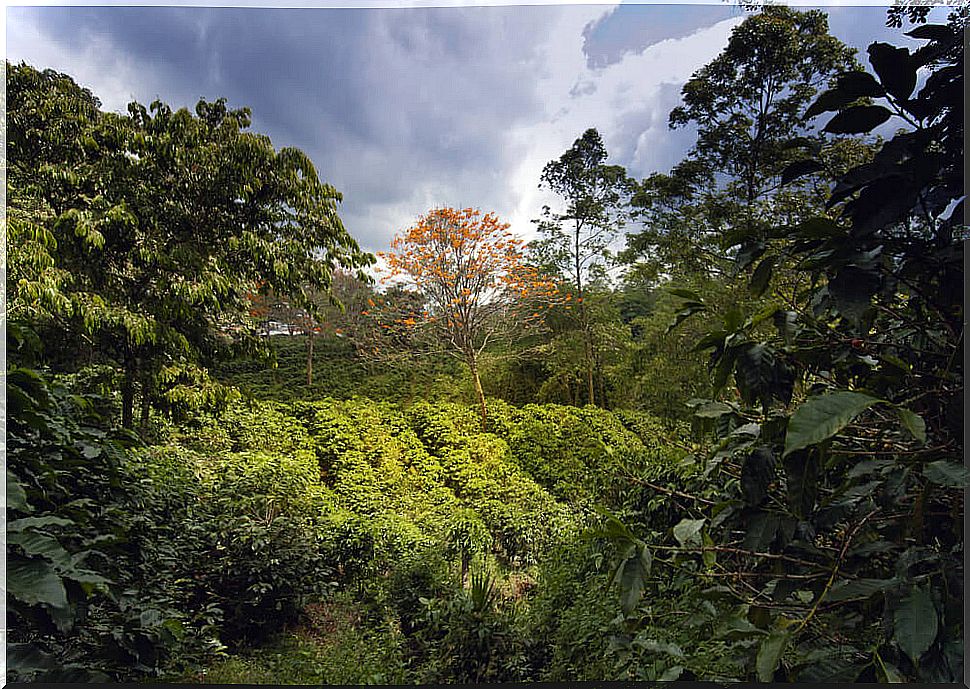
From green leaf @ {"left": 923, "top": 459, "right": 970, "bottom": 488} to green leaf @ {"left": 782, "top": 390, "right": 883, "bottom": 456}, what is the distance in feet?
0.46

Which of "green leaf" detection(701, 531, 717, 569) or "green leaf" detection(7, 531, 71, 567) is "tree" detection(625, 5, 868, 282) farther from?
"green leaf" detection(7, 531, 71, 567)

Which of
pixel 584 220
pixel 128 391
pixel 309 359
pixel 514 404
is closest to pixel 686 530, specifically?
pixel 128 391

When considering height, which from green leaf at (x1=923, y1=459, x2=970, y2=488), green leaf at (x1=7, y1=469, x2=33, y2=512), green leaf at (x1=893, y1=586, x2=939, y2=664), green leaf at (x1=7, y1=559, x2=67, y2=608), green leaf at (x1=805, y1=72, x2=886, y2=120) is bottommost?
green leaf at (x1=893, y1=586, x2=939, y2=664)

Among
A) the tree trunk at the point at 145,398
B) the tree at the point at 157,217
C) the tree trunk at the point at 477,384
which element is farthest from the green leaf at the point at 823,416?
the tree trunk at the point at 477,384

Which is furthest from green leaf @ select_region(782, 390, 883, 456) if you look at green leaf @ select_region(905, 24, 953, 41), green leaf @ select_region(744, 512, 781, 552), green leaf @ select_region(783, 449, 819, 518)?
green leaf @ select_region(905, 24, 953, 41)

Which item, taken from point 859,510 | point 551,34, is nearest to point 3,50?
point 551,34

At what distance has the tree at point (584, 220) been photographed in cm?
389

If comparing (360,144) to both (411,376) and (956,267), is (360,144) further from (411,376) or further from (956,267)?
(956,267)

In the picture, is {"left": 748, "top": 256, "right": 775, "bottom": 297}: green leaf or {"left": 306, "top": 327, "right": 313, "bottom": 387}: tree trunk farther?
{"left": 306, "top": 327, "right": 313, "bottom": 387}: tree trunk

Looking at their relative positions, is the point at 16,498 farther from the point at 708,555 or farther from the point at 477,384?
the point at 477,384

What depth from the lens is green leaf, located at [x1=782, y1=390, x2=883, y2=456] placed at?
1.50 feet

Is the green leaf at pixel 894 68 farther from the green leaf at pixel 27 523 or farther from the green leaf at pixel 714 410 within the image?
the green leaf at pixel 27 523

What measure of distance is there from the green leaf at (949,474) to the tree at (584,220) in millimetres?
3569

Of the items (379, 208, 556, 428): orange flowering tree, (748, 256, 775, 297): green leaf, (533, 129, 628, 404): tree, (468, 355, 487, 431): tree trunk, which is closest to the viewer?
(748, 256, 775, 297): green leaf
